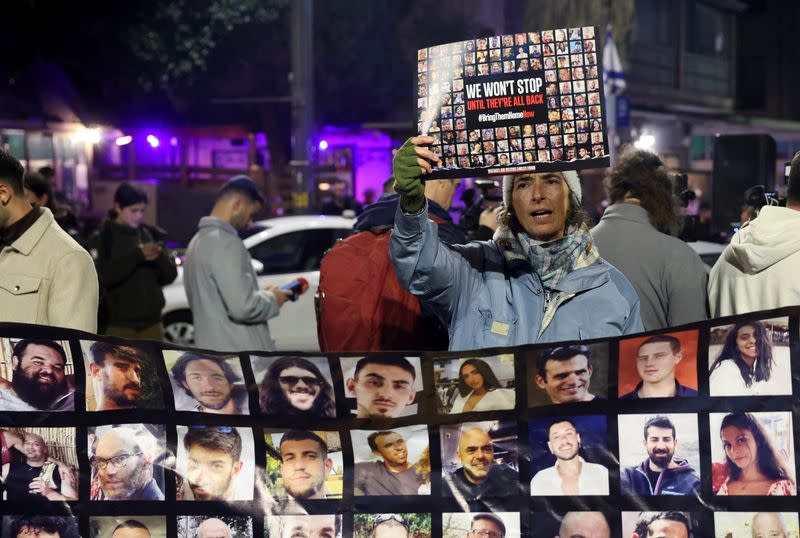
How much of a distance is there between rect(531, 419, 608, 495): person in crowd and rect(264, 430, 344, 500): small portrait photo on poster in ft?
1.89

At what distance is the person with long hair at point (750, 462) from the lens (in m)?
3.35

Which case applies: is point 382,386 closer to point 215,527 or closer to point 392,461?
point 392,461

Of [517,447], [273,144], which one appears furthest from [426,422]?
[273,144]

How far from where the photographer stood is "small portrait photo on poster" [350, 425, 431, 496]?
343 cm

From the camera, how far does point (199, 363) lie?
11.6ft

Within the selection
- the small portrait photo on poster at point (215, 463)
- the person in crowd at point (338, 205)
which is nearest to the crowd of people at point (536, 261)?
the small portrait photo on poster at point (215, 463)

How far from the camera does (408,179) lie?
3590 millimetres

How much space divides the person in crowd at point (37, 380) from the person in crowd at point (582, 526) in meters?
1.49

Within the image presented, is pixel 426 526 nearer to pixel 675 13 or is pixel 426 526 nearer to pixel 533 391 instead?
pixel 533 391

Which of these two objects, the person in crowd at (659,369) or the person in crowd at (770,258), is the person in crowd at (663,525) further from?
the person in crowd at (770,258)

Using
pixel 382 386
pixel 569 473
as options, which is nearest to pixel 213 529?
pixel 382 386

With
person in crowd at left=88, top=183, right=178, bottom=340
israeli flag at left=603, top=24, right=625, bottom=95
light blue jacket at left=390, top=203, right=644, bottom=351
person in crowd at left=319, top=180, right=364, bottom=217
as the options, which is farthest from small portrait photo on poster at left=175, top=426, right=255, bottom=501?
person in crowd at left=319, top=180, right=364, bottom=217

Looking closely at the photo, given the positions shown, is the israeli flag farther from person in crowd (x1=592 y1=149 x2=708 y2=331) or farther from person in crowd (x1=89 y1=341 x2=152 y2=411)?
person in crowd (x1=89 y1=341 x2=152 y2=411)

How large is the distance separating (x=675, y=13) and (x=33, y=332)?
40.2 metres
